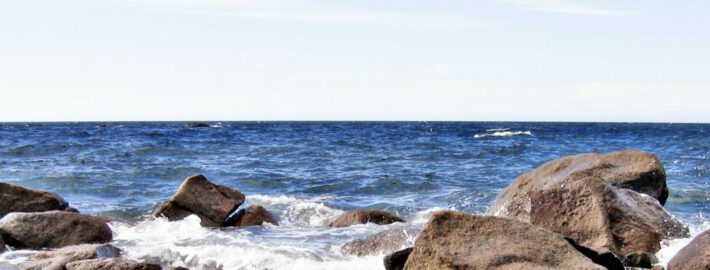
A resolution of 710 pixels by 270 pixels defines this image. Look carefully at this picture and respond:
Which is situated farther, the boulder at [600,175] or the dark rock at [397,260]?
the boulder at [600,175]

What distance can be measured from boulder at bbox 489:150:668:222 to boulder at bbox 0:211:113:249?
4.73 metres

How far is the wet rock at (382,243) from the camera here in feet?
26.8

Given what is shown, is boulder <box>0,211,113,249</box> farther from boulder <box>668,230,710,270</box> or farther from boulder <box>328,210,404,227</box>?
boulder <box>668,230,710,270</box>

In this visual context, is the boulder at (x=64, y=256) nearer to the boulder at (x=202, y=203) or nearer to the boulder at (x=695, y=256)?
the boulder at (x=202, y=203)

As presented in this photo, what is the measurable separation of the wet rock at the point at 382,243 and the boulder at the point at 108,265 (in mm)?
2209

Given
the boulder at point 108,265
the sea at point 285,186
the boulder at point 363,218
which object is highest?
the boulder at point 108,265

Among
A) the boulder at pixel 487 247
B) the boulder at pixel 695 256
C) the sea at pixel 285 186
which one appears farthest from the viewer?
the sea at pixel 285 186

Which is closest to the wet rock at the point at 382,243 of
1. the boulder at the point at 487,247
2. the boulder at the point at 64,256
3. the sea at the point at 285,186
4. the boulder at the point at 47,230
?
the sea at the point at 285,186

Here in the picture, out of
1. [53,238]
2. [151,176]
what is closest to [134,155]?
[151,176]

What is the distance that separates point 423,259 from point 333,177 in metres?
12.4

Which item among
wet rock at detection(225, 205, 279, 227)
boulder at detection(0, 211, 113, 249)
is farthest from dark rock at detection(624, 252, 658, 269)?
boulder at detection(0, 211, 113, 249)

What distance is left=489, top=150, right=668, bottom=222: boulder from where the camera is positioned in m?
9.80

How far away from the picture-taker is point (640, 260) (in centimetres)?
706

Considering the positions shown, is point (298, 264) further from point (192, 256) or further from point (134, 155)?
point (134, 155)
